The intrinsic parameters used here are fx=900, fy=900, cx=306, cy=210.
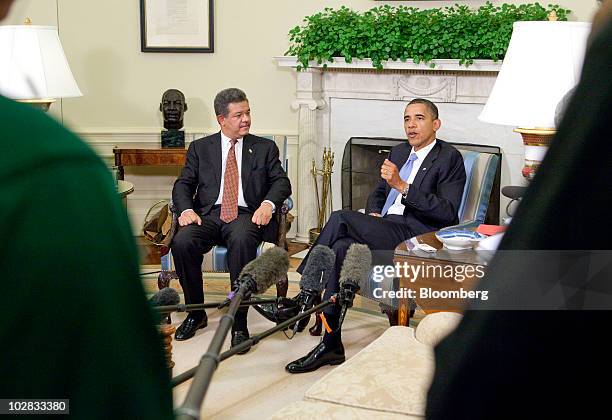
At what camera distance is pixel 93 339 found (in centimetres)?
51

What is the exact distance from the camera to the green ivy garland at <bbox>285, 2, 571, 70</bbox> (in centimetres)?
591

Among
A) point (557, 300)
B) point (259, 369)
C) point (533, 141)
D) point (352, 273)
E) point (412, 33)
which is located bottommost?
point (259, 369)

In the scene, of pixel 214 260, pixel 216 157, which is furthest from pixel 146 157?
pixel 214 260

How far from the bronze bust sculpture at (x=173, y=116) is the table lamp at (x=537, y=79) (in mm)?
3301

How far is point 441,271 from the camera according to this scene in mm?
3996

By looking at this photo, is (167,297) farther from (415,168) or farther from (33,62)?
(33,62)

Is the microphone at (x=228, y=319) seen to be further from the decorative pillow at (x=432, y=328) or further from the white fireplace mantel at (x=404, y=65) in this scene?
the white fireplace mantel at (x=404, y=65)

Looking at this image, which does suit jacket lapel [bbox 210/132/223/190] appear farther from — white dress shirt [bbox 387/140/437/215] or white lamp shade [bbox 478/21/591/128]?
white lamp shade [bbox 478/21/591/128]

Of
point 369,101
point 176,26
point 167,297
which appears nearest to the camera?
point 167,297

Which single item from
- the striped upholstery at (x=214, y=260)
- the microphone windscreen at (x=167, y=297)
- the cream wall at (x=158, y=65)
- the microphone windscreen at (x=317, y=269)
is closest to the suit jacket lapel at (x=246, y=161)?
the striped upholstery at (x=214, y=260)

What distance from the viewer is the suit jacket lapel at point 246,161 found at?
5.26m

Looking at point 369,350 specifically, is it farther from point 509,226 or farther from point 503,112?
point 509,226

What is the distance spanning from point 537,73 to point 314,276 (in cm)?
216

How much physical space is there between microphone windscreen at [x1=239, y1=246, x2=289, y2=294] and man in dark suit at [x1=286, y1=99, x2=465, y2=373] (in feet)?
9.56
